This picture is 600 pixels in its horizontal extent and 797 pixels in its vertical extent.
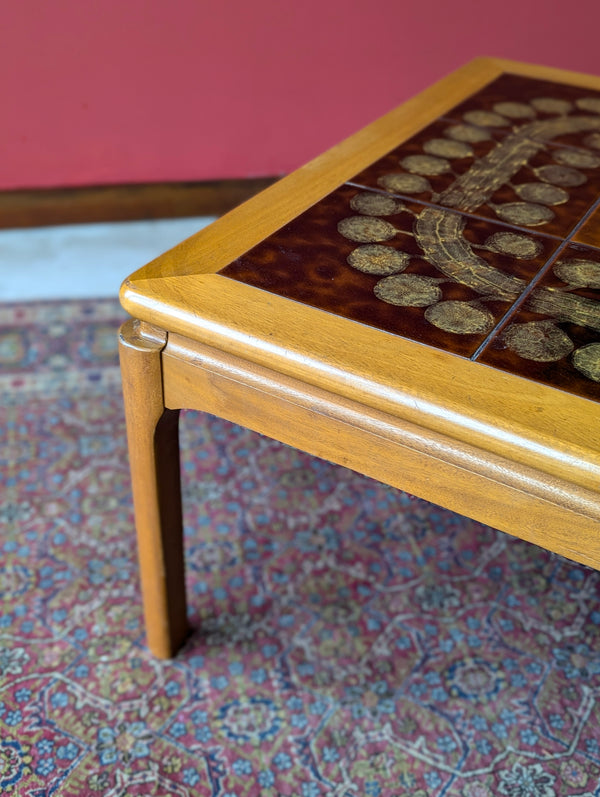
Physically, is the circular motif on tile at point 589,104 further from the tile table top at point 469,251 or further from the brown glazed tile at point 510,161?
the tile table top at point 469,251

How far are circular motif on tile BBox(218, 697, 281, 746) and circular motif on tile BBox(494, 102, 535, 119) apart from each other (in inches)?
52.7

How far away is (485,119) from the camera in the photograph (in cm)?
183

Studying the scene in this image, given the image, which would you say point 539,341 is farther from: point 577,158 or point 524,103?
point 524,103

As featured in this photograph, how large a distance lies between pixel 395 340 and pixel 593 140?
951 mm

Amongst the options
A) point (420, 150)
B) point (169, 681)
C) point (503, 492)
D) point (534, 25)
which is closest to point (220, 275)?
point (503, 492)

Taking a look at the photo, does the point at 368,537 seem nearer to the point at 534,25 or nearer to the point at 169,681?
the point at 169,681

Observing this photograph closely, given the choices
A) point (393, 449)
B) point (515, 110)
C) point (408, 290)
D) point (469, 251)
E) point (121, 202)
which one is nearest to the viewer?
point (393, 449)

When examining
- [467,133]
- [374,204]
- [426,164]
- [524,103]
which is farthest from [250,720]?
[524,103]

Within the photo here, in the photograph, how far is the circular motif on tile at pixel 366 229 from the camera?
4.36ft

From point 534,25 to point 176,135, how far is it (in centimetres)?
129

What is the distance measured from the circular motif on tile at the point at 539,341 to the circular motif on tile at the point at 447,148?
0.62m

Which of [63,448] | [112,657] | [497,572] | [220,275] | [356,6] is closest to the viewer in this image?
[220,275]

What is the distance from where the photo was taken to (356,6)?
2.81 metres

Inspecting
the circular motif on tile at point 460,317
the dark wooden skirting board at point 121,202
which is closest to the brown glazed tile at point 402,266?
the circular motif on tile at point 460,317
